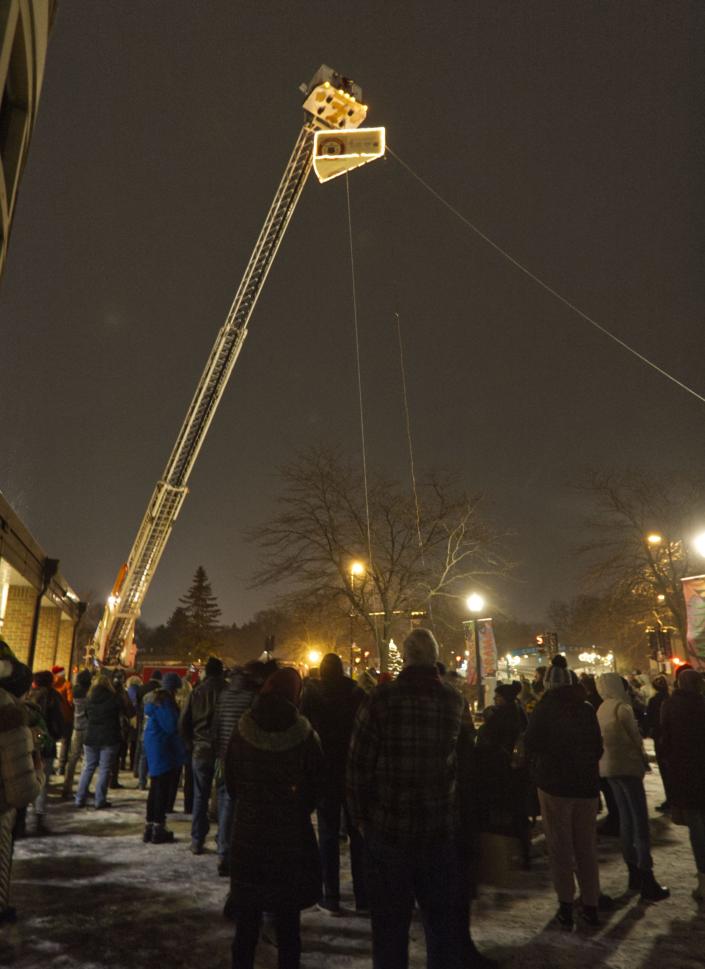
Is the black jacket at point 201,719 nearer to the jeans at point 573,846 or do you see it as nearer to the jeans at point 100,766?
the jeans at point 100,766

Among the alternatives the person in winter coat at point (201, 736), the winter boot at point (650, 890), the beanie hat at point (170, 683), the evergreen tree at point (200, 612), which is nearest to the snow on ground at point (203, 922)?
the winter boot at point (650, 890)

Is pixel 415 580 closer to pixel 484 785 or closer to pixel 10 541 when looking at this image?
pixel 10 541

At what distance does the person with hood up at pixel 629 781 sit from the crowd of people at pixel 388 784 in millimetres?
17

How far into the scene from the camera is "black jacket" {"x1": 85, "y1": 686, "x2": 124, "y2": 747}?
935cm

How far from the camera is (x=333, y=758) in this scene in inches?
225

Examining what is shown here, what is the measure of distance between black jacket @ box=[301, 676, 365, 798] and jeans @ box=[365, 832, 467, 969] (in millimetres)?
2370

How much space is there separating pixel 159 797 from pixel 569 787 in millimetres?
4946

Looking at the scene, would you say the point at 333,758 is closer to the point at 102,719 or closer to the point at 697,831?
the point at 697,831

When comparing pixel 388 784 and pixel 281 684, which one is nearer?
pixel 388 784

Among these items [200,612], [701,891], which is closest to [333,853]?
[701,891]

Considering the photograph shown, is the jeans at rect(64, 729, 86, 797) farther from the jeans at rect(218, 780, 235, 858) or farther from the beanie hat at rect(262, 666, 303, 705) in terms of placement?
the beanie hat at rect(262, 666, 303, 705)

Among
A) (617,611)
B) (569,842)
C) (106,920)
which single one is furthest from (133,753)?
(617,611)

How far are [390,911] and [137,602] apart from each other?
2191cm

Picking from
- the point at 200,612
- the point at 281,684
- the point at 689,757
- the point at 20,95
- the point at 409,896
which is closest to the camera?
the point at 409,896
